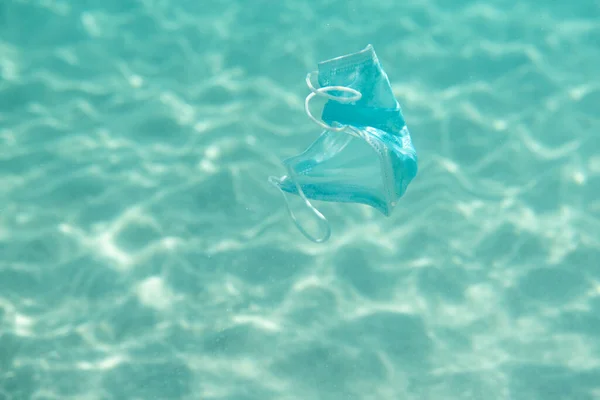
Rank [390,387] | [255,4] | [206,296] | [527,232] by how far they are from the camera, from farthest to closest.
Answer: [255,4] < [527,232] < [206,296] < [390,387]

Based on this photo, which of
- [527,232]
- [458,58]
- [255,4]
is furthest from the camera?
[255,4]

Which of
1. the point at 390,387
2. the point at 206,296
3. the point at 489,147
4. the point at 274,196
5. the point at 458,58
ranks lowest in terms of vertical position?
the point at 390,387

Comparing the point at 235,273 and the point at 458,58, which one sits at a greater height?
the point at 458,58

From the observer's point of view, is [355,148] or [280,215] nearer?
[355,148]

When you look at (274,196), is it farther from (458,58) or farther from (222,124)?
(458,58)

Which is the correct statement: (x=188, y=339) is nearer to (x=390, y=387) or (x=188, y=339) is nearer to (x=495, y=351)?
(x=390, y=387)

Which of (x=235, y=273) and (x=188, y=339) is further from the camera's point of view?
(x=235, y=273)

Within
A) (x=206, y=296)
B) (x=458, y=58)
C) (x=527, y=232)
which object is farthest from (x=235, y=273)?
(x=458, y=58)
